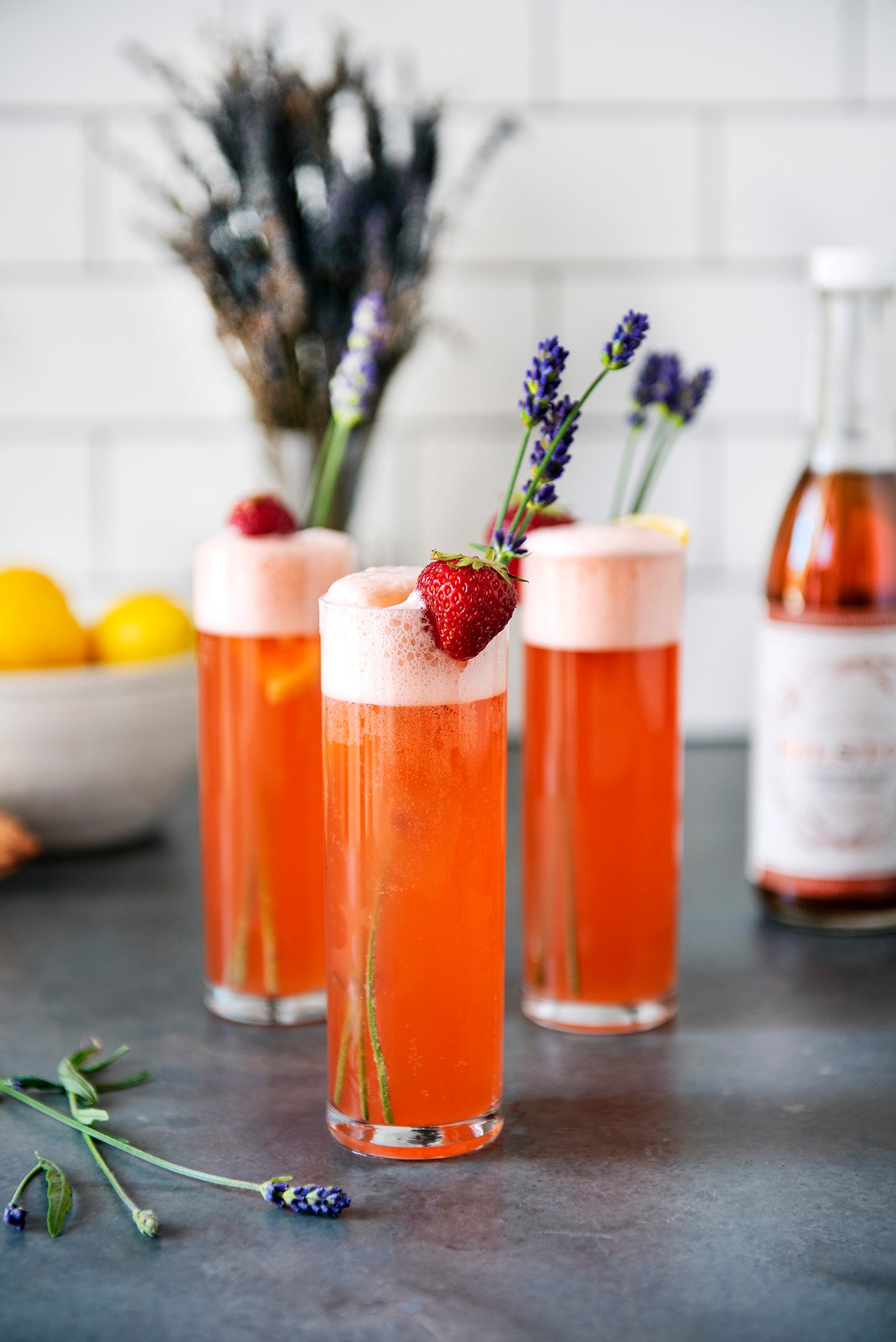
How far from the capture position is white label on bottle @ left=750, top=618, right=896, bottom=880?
32.9 inches

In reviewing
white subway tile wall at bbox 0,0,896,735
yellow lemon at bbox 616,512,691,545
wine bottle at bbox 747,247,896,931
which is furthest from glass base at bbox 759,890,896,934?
white subway tile wall at bbox 0,0,896,735

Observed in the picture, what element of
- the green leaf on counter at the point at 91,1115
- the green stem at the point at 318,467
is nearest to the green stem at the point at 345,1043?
the green leaf on counter at the point at 91,1115

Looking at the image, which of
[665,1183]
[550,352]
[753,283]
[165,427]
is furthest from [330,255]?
[665,1183]

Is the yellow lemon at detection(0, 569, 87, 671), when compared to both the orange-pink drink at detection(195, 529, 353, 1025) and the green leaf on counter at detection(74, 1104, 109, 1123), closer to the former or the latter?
the orange-pink drink at detection(195, 529, 353, 1025)

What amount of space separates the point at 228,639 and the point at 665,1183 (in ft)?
1.10

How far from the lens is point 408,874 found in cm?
56

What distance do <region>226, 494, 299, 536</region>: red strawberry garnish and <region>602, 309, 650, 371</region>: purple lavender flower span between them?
230 millimetres

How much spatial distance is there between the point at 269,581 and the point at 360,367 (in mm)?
115

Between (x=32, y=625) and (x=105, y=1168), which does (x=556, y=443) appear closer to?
(x=105, y=1168)

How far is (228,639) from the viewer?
27.5 inches

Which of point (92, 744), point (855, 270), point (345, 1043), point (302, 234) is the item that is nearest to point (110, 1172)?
point (345, 1043)

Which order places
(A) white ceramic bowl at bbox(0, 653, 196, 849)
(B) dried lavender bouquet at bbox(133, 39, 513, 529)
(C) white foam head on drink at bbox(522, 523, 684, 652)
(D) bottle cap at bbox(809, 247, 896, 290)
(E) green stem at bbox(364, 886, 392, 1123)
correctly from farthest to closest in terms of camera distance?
(B) dried lavender bouquet at bbox(133, 39, 513, 529)
(A) white ceramic bowl at bbox(0, 653, 196, 849)
(D) bottle cap at bbox(809, 247, 896, 290)
(C) white foam head on drink at bbox(522, 523, 684, 652)
(E) green stem at bbox(364, 886, 392, 1123)

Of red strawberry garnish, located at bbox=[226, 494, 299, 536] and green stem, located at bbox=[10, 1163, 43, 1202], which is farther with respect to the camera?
red strawberry garnish, located at bbox=[226, 494, 299, 536]

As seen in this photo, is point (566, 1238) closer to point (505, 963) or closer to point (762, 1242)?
point (762, 1242)
